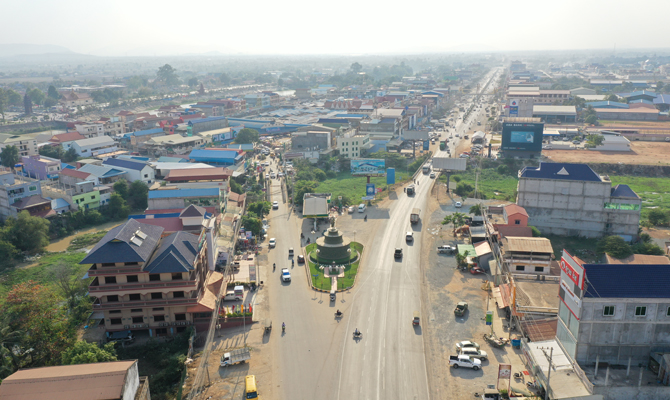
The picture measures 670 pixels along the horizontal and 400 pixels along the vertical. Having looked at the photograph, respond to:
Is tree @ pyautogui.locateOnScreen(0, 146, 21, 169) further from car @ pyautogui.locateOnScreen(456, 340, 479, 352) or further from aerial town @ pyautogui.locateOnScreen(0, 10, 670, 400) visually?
car @ pyautogui.locateOnScreen(456, 340, 479, 352)

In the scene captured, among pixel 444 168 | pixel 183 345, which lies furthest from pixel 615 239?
pixel 183 345

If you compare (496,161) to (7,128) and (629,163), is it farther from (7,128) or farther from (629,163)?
(7,128)

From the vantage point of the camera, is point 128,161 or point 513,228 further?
point 128,161

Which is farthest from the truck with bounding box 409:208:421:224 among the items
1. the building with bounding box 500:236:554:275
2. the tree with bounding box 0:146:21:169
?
the tree with bounding box 0:146:21:169

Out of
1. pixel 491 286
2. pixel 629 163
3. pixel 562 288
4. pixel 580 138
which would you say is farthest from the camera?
pixel 580 138

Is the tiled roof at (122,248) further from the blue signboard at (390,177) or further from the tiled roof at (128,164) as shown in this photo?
the blue signboard at (390,177)

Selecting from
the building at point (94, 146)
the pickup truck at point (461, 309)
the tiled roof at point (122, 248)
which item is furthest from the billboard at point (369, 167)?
the building at point (94, 146)
